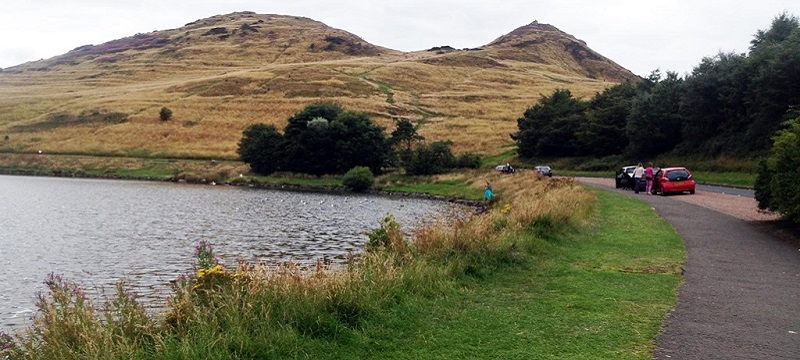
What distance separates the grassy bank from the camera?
7.96 m

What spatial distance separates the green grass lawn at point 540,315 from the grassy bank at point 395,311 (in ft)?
0.09

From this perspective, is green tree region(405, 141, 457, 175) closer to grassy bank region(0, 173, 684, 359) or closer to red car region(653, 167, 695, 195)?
red car region(653, 167, 695, 195)

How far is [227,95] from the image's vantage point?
420 ft

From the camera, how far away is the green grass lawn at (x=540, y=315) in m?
8.30

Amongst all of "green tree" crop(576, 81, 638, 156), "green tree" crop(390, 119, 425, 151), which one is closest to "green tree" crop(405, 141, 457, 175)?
"green tree" crop(390, 119, 425, 151)

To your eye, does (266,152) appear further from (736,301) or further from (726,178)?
(736,301)

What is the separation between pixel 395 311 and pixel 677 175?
109 ft

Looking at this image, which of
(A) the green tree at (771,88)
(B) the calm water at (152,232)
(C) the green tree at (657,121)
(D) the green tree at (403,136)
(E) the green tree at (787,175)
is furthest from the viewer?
(D) the green tree at (403,136)

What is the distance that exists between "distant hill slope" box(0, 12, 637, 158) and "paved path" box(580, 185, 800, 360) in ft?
256

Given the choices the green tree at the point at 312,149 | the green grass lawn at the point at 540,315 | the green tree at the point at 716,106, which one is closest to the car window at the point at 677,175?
the green tree at the point at 716,106

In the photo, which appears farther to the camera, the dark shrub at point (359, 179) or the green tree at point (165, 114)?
the green tree at point (165, 114)

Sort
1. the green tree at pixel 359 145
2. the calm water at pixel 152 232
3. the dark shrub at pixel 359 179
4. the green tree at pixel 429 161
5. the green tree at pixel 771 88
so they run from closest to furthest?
the calm water at pixel 152 232
the green tree at pixel 771 88
the dark shrub at pixel 359 179
the green tree at pixel 429 161
the green tree at pixel 359 145

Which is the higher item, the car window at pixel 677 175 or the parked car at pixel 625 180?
the car window at pixel 677 175

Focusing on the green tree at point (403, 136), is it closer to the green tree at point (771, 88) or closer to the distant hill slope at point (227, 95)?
the distant hill slope at point (227, 95)
